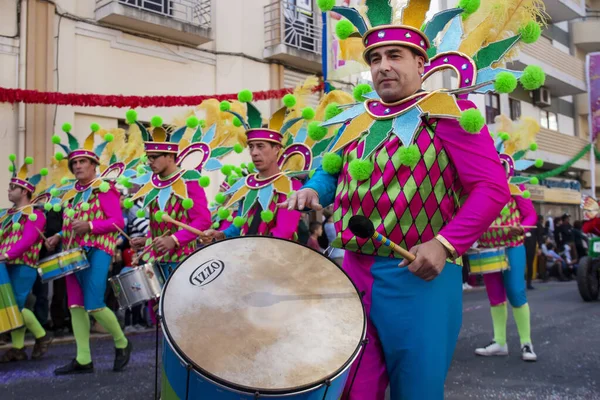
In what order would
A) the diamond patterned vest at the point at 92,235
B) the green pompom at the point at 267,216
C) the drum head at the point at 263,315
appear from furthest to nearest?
the diamond patterned vest at the point at 92,235
the green pompom at the point at 267,216
the drum head at the point at 263,315

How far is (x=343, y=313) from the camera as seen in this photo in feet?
7.21

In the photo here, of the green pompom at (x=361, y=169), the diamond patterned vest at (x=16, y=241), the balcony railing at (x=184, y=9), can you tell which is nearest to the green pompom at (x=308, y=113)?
the green pompom at (x=361, y=169)

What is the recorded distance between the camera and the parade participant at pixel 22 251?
245 inches

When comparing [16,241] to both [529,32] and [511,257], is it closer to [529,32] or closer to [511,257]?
[511,257]

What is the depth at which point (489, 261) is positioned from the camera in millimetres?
5742

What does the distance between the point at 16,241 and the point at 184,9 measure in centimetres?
719

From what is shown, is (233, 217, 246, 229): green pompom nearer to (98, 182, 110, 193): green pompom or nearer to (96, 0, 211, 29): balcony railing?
(98, 182, 110, 193): green pompom

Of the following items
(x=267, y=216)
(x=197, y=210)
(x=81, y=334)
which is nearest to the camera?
(x=267, y=216)

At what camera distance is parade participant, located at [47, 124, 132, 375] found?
5.46m

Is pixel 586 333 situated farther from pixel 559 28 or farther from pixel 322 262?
pixel 559 28

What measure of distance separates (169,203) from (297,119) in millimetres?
1220

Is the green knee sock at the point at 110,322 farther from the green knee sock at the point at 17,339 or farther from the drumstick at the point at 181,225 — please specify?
the drumstick at the point at 181,225

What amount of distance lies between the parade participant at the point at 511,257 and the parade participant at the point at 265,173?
1.99 meters

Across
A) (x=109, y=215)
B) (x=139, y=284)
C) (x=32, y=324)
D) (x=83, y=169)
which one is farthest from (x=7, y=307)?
(x=139, y=284)
